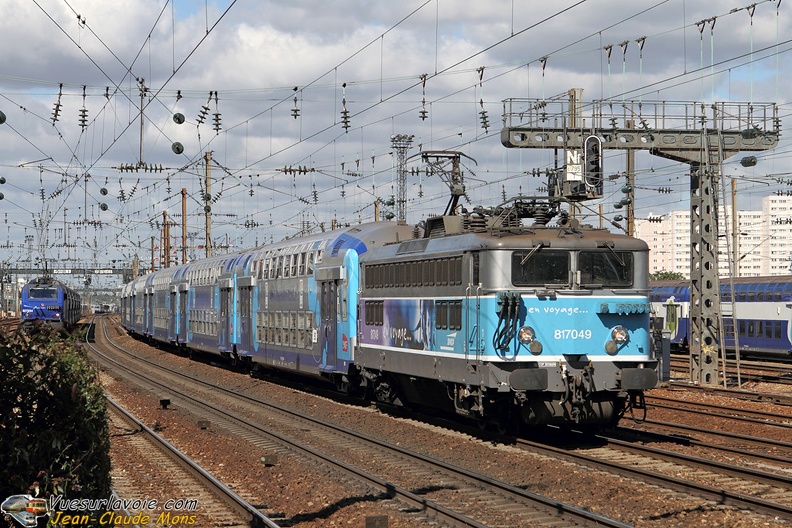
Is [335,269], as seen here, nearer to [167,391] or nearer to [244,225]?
[167,391]

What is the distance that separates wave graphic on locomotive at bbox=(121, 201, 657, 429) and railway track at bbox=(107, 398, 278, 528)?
4908 millimetres

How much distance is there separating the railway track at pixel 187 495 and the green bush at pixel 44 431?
195 centimetres

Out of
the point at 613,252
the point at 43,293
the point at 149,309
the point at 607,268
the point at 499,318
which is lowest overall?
the point at 499,318

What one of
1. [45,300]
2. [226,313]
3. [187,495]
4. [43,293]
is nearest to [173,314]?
[226,313]

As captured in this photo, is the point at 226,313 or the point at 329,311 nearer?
the point at 329,311

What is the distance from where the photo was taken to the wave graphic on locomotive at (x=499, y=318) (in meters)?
16.1

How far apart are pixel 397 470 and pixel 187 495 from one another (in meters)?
3.24

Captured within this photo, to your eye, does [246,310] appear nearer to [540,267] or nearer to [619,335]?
[540,267]

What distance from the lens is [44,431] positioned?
372 inches

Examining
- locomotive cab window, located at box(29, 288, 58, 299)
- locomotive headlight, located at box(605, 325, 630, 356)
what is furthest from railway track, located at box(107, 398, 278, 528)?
locomotive cab window, located at box(29, 288, 58, 299)

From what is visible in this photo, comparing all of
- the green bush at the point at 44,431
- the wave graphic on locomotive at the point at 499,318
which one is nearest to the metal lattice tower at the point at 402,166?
the wave graphic on locomotive at the point at 499,318

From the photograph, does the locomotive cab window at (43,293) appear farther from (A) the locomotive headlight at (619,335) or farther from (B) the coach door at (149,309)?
(A) the locomotive headlight at (619,335)

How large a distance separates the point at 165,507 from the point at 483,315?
6255mm

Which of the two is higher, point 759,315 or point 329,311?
point 329,311
